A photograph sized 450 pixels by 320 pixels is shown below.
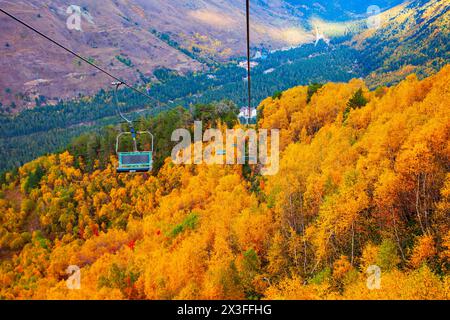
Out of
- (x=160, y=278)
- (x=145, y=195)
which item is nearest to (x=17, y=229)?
(x=145, y=195)

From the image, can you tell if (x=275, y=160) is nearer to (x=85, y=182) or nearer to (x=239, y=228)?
(x=239, y=228)

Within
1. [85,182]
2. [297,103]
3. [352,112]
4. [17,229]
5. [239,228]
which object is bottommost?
[17,229]

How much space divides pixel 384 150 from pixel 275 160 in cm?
3385

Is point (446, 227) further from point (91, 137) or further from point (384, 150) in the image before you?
point (91, 137)

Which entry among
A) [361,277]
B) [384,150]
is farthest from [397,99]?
[361,277]

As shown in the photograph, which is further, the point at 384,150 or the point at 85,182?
the point at 85,182

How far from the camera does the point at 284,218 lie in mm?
53531

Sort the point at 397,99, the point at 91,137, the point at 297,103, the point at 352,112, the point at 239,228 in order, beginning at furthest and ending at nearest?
the point at 91,137 → the point at 297,103 → the point at 352,112 → the point at 397,99 → the point at 239,228

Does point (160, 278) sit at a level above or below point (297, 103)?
below

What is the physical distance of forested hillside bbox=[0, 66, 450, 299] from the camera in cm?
3769

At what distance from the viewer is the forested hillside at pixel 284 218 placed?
37.7m

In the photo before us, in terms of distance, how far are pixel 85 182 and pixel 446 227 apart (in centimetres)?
11584

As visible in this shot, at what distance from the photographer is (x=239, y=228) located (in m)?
58.7

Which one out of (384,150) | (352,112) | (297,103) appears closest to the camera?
(384,150)
